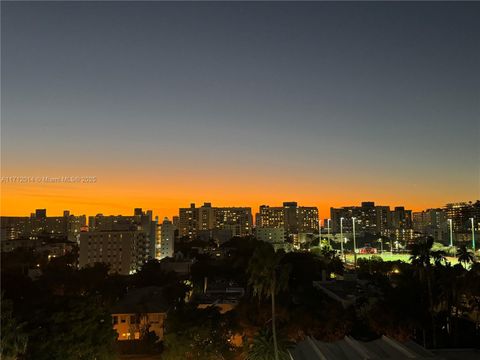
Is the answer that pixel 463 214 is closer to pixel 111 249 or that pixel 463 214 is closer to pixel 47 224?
pixel 111 249

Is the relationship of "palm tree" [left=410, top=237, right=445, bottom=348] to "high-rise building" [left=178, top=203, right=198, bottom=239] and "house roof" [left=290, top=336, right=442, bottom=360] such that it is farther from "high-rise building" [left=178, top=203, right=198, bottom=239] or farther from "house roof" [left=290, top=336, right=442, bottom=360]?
"high-rise building" [left=178, top=203, right=198, bottom=239]

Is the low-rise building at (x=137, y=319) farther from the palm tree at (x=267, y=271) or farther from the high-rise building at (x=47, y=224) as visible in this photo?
the high-rise building at (x=47, y=224)

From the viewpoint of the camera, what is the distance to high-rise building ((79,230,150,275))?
71.4m

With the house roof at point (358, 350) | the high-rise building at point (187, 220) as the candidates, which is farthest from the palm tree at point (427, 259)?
the high-rise building at point (187, 220)

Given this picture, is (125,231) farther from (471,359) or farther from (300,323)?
(471,359)

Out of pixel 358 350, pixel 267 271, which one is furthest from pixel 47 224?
pixel 358 350

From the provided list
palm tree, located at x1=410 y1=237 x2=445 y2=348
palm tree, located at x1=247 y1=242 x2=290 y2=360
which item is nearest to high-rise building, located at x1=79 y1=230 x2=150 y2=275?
palm tree, located at x1=247 y1=242 x2=290 y2=360

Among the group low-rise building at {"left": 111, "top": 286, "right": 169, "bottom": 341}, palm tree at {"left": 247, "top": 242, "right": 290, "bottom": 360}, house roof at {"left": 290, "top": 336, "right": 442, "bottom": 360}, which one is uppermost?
palm tree at {"left": 247, "top": 242, "right": 290, "bottom": 360}

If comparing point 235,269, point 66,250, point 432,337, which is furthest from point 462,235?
point 432,337

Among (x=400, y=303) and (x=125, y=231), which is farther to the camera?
(x=125, y=231)

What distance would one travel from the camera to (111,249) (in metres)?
72.1

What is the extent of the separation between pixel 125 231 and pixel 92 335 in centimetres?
5441

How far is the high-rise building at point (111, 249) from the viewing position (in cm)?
7144

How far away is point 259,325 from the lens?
21.6m
